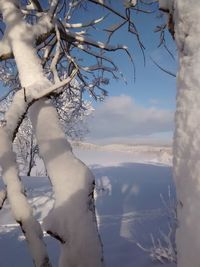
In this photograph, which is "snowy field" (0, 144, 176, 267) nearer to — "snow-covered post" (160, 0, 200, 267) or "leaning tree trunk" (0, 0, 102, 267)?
"leaning tree trunk" (0, 0, 102, 267)

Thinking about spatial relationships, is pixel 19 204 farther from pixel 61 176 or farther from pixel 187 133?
pixel 187 133

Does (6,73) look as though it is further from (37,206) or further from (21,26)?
(37,206)

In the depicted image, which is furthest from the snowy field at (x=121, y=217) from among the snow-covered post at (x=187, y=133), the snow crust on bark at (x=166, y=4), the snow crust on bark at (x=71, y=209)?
the snow crust on bark at (x=166, y=4)

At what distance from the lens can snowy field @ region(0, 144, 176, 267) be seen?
15.4 feet

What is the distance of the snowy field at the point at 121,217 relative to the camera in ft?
15.4

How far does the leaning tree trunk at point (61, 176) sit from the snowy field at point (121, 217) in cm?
205

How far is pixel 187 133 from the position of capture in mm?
1416

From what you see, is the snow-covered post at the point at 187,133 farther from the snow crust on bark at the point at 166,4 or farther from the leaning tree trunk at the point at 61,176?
the leaning tree trunk at the point at 61,176

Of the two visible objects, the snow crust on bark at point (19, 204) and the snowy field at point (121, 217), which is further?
the snowy field at point (121, 217)

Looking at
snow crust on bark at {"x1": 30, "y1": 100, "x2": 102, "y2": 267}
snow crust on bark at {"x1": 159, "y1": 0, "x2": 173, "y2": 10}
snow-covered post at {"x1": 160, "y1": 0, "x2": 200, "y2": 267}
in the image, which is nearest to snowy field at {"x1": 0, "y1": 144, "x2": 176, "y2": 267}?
snow crust on bark at {"x1": 30, "y1": 100, "x2": 102, "y2": 267}

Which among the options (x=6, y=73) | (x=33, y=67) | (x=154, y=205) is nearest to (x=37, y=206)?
(x=154, y=205)

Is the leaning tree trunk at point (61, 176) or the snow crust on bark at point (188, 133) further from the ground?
the snow crust on bark at point (188, 133)

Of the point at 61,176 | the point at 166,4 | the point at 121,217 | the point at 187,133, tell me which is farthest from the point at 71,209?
the point at 121,217

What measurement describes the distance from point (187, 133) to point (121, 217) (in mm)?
6358
